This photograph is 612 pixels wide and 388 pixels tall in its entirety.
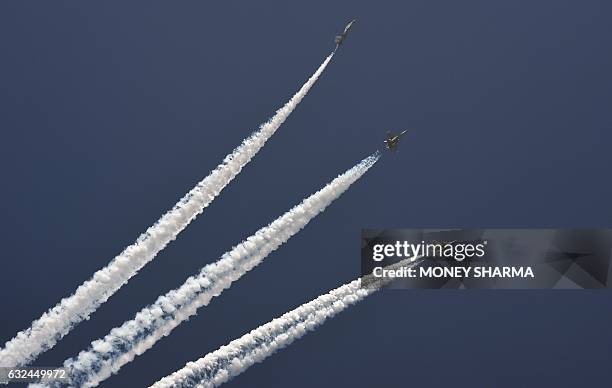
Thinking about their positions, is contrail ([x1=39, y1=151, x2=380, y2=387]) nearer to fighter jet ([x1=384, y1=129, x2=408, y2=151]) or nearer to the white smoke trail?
the white smoke trail

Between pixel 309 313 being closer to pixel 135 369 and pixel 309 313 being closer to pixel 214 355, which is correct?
pixel 214 355

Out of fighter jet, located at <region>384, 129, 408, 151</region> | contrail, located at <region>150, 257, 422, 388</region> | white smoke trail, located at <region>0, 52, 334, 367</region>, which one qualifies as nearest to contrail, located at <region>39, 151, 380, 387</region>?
white smoke trail, located at <region>0, 52, 334, 367</region>

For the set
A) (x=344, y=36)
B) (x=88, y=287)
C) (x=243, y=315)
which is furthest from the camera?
(x=243, y=315)

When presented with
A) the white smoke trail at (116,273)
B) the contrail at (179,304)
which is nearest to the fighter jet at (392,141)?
the contrail at (179,304)

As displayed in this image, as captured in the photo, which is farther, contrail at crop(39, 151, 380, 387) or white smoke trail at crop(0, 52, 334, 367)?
white smoke trail at crop(0, 52, 334, 367)

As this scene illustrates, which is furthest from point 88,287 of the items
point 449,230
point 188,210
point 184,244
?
point 449,230

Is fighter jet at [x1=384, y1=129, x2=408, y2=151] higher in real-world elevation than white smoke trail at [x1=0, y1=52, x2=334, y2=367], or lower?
higher
